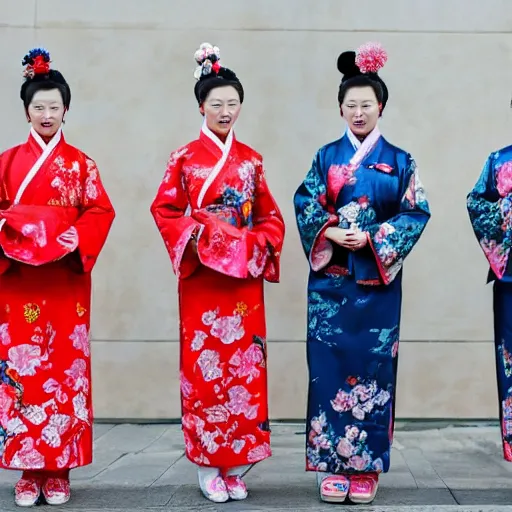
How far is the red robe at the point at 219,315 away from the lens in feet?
15.1

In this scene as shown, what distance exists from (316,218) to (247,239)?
1.06ft

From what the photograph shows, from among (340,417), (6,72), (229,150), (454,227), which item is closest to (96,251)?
(229,150)

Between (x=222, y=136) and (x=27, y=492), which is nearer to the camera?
(x=27, y=492)

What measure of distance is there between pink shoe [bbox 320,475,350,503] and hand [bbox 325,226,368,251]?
1.04 meters

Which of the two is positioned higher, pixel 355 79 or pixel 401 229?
pixel 355 79

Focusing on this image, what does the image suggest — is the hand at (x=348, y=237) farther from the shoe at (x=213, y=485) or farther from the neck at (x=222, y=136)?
the shoe at (x=213, y=485)

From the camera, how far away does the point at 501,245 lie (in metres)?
4.51

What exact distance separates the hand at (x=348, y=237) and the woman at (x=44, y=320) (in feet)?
3.44

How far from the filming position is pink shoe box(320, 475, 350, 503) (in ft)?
14.9

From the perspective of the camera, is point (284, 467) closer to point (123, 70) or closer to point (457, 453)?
point (457, 453)

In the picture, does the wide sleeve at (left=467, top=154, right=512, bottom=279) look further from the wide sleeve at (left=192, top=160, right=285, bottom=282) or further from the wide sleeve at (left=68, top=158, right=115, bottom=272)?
the wide sleeve at (left=68, top=158, right=115, bottom=272)

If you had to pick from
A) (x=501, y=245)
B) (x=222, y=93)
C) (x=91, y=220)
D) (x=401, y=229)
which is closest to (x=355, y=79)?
(x=222, y=93)

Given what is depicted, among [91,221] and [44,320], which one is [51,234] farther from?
[44,320]

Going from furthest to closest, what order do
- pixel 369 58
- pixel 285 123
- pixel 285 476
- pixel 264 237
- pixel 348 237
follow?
pixel 285 123
pixel 285 476
pixel 264 237
pixel 369 58
pixel 348 237
